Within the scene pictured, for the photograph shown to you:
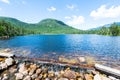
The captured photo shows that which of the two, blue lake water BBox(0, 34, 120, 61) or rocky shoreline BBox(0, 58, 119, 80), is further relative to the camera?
blue lake water BBox(0, 34, 120, 61)

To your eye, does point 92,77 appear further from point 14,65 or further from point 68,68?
point 14,65

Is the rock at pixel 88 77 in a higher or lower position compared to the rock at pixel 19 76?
higher

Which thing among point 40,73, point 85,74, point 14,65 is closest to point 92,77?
point 85,74

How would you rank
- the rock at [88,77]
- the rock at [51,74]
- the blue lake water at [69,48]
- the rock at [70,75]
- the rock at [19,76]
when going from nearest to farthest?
the rock at [88,77]
the rock at [70,75]
the rock at [19,76]
the rock at [51,74]
the blue lake water at [69,48]

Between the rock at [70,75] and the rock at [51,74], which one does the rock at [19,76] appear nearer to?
the rock at [51,74]

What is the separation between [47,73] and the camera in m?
23.0

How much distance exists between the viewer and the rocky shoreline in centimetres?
2100

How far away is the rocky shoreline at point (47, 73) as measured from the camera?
21.0m

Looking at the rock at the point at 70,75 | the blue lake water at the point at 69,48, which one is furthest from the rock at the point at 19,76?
the blue lake water at the point at 69,48

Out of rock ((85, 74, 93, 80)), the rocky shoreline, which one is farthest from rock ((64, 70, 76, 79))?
rock ((85, 74, 93, 80))

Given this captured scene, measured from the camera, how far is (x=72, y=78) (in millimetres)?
20859

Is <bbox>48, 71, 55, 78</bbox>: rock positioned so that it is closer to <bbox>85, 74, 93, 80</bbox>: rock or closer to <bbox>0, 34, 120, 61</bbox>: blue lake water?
<bbox>85, 74, 93, 80</bbox>: rock

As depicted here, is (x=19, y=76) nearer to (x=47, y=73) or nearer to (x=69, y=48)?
(x=47, y=73)

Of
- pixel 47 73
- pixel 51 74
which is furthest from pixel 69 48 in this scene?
pixel 51 74
